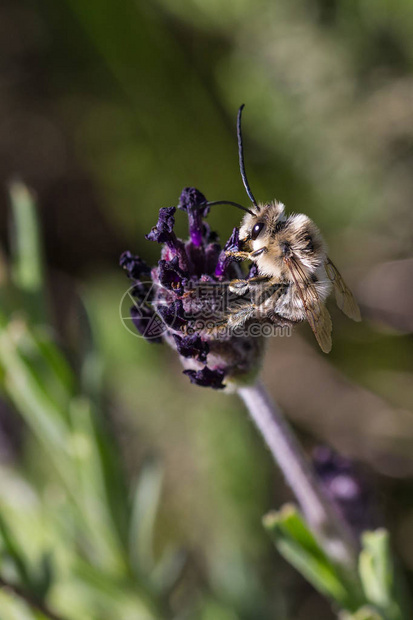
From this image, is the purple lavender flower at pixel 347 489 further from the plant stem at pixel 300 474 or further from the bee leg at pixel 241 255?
the bee leg at pixel 241 255

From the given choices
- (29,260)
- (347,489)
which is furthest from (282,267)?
(29,260)

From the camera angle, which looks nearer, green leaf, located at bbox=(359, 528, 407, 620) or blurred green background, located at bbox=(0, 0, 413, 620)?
green leaf, located at bbox=(359, 528, 407, 620)

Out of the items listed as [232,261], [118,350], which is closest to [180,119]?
[118,350]

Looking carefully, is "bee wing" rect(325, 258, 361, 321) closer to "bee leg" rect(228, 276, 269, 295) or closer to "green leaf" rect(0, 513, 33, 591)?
"bee leg" rect(228, 276, 269, 295)

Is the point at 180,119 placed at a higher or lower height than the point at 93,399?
higher

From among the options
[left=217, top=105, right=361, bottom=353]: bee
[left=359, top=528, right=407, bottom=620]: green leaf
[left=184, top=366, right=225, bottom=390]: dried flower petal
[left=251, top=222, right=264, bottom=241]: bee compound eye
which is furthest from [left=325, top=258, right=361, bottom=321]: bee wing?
[left=359, top=528, right=407, bottom=620]: green leaf

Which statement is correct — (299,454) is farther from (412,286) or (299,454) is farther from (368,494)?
(412,286)

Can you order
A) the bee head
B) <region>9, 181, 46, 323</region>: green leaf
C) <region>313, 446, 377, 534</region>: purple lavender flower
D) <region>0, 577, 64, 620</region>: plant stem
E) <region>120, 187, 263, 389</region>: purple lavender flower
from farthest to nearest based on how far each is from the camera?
1. <region>9, 181, 46, 323</region>: green leaf
2. <region>313, 446, 377, 534</region>: purple lavender flower
3. <region>0, 577, 64, 620</region>: plant stem
4. the bee head
5. <region>120, 187, 263, 389</region>: purple lavender flower
